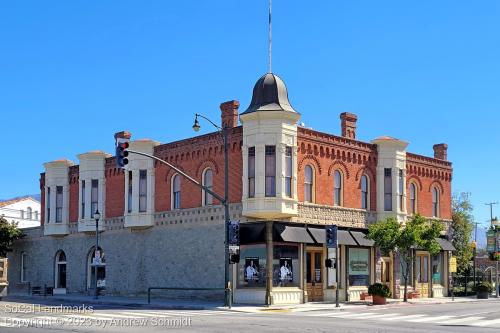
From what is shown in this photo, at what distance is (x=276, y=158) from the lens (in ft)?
119

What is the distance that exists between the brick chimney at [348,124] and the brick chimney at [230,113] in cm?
726

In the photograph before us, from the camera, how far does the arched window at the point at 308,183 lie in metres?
38.7

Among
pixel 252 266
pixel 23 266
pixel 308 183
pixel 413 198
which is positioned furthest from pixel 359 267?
pixel 23 266

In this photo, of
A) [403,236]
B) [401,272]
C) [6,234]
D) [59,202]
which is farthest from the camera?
[6,234]

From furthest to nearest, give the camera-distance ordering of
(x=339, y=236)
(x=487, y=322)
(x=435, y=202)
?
(x=435, y=202)
(x=339, y=236)
(x=487, y=322)

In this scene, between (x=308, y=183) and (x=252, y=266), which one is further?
(x=308, y=183)

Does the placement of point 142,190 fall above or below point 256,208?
above

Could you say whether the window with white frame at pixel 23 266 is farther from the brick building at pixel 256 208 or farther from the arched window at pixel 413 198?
the arched window at pixel 413 198

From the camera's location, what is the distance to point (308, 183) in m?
38.8

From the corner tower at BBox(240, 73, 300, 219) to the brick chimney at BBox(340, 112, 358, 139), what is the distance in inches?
264

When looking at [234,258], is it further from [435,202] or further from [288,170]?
[435,202]

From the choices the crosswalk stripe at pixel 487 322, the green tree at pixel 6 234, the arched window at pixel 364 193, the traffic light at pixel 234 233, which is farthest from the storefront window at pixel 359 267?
the green tree at pixel 6 234

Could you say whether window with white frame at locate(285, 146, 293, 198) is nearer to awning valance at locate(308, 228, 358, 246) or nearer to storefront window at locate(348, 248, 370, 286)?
awning valance at locate(308, 228, 358, 246)

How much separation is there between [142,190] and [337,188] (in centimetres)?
1215
